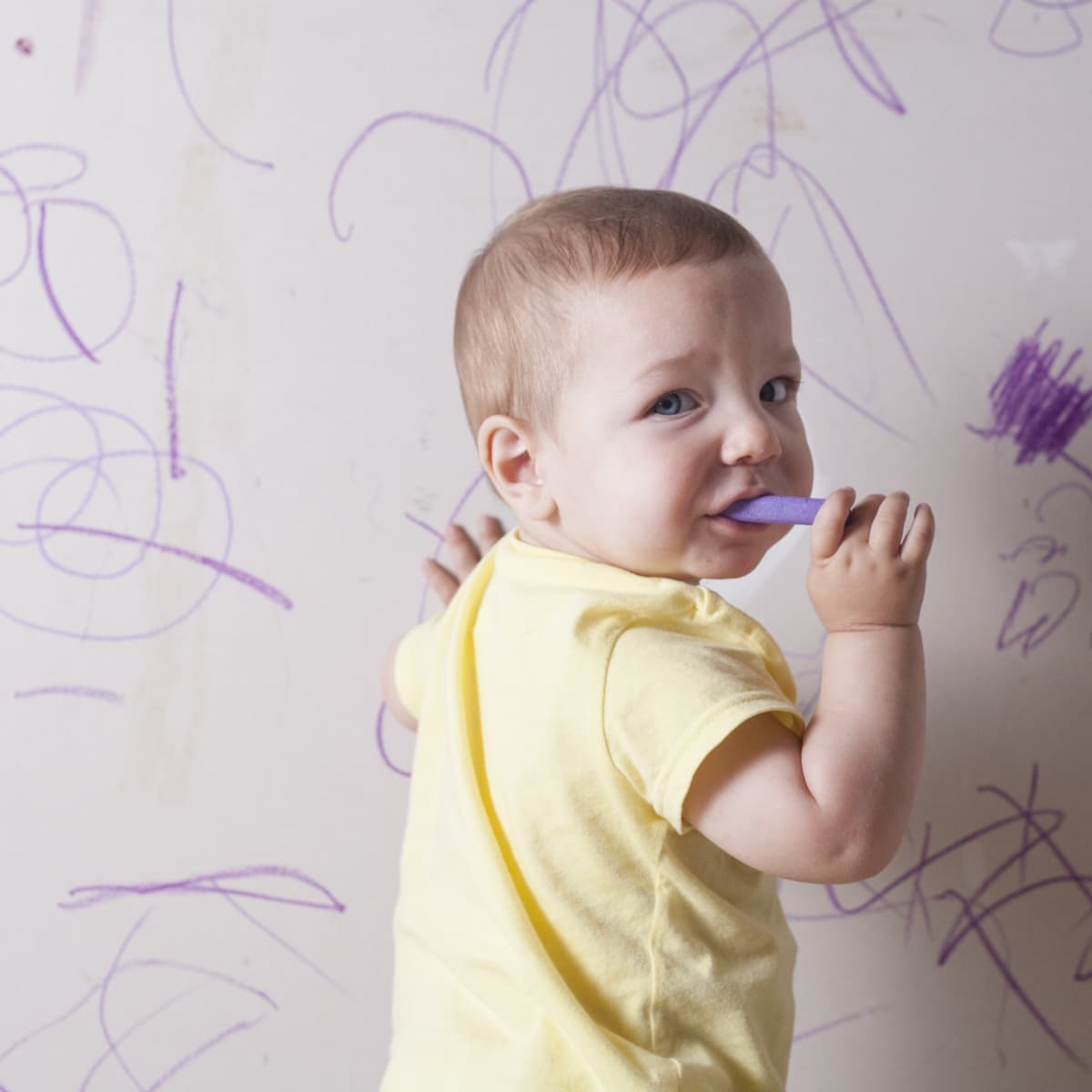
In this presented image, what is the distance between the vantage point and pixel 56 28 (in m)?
0.89

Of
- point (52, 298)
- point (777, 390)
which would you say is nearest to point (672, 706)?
point (777, 390)

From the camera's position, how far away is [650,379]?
671 mm

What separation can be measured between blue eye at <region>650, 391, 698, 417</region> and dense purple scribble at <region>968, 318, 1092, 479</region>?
1.16ft

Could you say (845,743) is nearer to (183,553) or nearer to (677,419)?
(677,419)

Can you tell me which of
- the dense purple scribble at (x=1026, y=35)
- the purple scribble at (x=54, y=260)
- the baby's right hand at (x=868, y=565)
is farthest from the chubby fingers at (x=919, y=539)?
the purple scribble at (x=54, y=260)

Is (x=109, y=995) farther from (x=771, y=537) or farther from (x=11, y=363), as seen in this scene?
(x=771, y=537)

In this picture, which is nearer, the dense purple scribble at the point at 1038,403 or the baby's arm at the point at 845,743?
the baby's arm at the point at 845,743

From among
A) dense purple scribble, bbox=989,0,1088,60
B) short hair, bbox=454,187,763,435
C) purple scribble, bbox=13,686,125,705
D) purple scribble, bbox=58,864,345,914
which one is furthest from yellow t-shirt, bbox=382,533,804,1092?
dense purple scribble, bbox=989,0,1088,60

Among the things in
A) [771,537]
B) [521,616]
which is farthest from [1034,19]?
[521,616]

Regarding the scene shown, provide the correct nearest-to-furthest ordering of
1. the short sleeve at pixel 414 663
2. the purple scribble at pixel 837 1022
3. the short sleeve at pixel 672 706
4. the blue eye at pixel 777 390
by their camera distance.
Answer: the short sleeve at pixel 672 706, the blue eye at pixel 777 390, the short sleeve at pixel 414 663, the purple scribble at pixel 837 1022

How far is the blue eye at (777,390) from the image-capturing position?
2.38ft

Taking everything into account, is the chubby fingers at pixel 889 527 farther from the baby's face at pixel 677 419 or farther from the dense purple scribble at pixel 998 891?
the dense purple scribble at pixel 998 891

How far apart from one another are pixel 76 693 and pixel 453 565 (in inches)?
12.1

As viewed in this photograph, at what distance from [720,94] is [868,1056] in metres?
0.78
